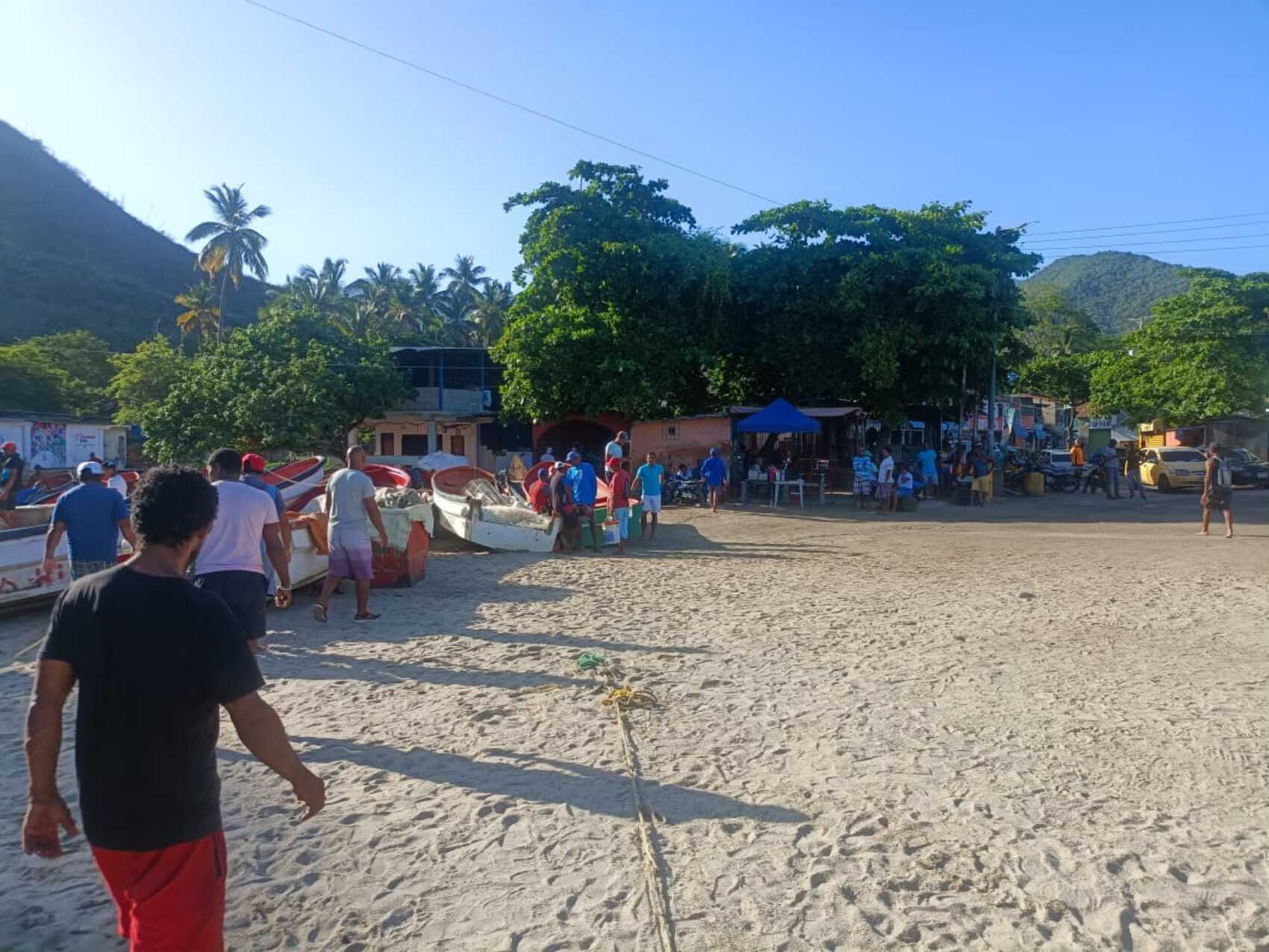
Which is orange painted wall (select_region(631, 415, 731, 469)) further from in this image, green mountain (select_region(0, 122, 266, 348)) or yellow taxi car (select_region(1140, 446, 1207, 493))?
green mountain (select_region(0, 122, 266, 348))

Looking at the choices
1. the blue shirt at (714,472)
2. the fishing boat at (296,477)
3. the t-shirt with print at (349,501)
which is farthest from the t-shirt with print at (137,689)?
the blue shirt at (714,472)

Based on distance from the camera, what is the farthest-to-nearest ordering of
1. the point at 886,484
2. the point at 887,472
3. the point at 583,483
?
the point at 886,484, the point at 887,472, the point at 583,483

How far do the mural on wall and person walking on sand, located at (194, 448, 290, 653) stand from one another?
75.8ft

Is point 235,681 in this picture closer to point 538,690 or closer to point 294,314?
point 538,690

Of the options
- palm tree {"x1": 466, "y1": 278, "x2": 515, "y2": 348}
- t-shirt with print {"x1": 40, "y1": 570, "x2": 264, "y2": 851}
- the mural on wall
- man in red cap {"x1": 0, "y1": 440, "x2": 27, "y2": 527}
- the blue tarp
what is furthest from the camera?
palm tree {"x1": 466, "y1": 278, "x2": 515, "y2": 348}

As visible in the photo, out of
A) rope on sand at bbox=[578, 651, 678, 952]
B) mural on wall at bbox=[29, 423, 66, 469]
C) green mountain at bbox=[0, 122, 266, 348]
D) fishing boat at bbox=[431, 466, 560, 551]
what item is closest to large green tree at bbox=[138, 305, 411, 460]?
mural on wall at bbox=[29, 423, 66, 469]

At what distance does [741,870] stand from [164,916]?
228cm

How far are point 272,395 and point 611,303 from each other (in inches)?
400

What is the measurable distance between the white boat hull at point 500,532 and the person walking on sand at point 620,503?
107 cm

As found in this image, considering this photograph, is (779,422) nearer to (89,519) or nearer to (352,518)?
(352,518)

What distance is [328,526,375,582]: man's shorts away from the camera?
26.3 ft

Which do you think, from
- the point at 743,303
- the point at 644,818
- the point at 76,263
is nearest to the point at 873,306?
the point at 743,303

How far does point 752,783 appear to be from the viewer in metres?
4.67

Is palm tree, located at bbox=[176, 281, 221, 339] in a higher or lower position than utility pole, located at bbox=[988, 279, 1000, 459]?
higher
